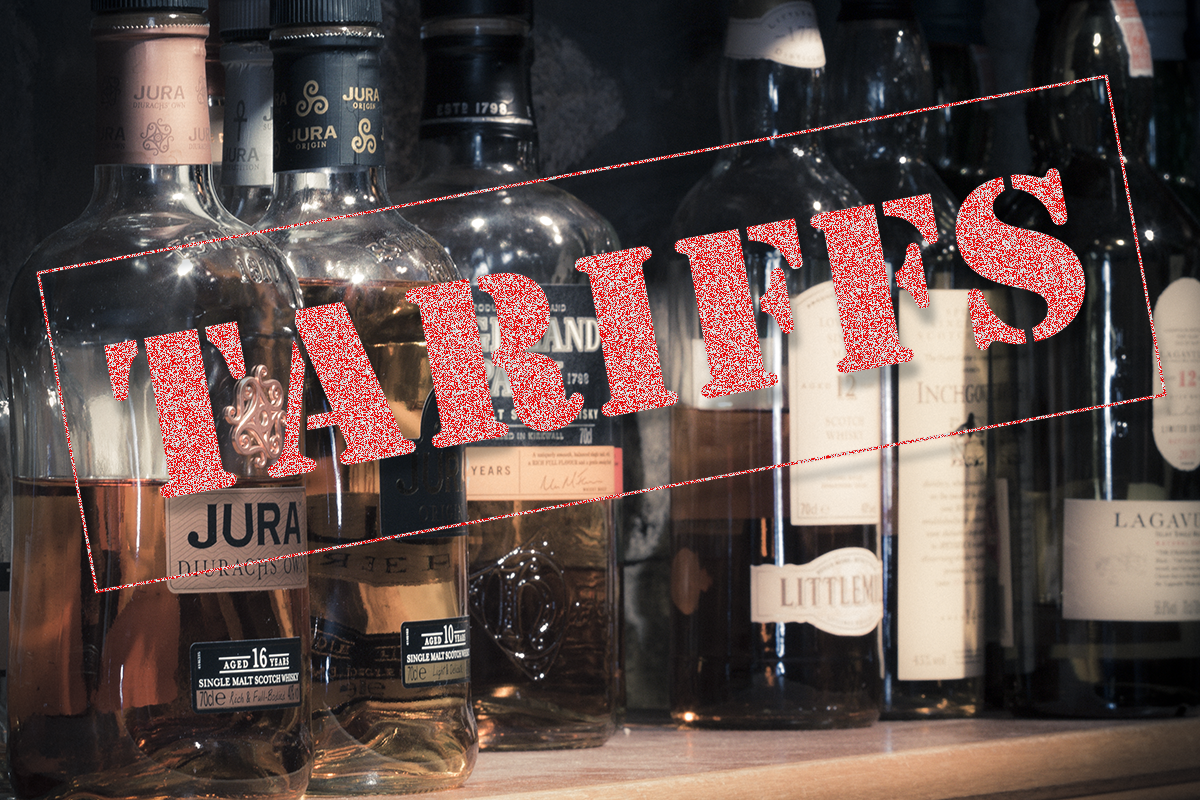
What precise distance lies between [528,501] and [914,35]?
453 mm

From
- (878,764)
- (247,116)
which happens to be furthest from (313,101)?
(878,764)

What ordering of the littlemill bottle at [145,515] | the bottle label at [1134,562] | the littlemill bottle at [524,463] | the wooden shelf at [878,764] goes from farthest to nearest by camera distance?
the bottle label at [1134,562], the littlemill bottle at [524,463], the wooden shelf at [878,764], the littlemill bottle at [145,515]

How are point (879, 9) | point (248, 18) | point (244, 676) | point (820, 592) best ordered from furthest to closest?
point (879, 9) < point (820, 592) < point (248, 18) < point (244, 676)

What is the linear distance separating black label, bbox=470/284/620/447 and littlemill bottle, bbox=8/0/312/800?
191mm

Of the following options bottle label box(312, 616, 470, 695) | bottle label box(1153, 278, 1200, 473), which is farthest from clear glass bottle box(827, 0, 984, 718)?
bottle label box(312, 616, 470, 695)

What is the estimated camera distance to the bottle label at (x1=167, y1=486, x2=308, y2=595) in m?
0.70

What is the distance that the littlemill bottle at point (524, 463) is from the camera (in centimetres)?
91

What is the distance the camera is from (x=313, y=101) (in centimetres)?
77

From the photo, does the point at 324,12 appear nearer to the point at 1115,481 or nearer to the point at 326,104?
the point at 326,104

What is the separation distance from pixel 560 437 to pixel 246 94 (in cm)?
27

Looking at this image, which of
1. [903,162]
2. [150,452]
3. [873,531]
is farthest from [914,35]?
[150,452]

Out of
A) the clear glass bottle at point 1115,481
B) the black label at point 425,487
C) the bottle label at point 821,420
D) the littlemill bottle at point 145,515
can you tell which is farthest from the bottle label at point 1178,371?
the littlemill bottle at point 145,515

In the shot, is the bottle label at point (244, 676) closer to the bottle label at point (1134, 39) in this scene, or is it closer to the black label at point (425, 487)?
the black label at point (425, 487)

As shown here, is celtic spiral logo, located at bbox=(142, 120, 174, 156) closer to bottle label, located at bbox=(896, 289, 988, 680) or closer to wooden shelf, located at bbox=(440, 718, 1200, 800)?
wooden shelf, located at bbox=(440, 718, 1200, 800)
